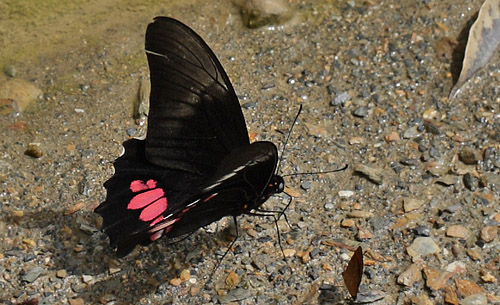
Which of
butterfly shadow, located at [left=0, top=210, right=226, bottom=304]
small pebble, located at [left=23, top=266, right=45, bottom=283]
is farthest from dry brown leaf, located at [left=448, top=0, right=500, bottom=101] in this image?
small pebble, located at [left=23, top=266, right=45, bottom=283]

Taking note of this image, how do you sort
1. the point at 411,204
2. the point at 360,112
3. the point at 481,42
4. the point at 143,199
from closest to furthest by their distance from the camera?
the point at 143,199 → the point at 411,204 → the point at 360,112 → the point at 481,42

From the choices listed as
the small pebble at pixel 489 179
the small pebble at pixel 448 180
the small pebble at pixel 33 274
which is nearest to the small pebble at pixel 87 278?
the small pebble at pixel 33 274

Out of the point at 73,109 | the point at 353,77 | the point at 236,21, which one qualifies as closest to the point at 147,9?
the point at 236,21

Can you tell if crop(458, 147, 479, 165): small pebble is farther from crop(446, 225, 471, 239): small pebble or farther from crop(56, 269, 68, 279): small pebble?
crop(56, 269, 68, 279): small pebble

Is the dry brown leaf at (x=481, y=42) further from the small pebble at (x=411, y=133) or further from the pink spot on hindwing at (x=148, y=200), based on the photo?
the pink spot on hindwing at (x=148, y=200)

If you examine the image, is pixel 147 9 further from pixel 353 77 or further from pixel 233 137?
pixel 233 137

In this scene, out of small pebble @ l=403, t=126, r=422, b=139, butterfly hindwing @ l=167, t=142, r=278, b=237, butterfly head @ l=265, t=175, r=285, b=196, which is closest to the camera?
butterfly hindwing @ l=167, t=142, r=278, b=237

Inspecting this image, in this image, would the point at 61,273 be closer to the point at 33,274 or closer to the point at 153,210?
the point at 33,274

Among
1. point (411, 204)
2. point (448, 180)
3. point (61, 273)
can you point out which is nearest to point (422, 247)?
point (411, 204)
